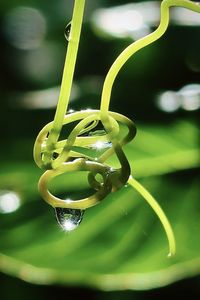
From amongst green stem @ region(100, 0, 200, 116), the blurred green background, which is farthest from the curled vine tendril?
the blurred green background

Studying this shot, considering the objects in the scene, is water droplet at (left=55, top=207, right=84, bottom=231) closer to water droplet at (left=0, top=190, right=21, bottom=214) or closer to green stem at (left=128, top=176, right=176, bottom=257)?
green stem at (left=128, top=176, right=176, bottom=257)

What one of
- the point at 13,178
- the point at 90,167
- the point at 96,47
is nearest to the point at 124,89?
the point at 96,47

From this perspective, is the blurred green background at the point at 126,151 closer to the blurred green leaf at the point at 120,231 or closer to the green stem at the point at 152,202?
the blurred green leaf at the point at 120,231

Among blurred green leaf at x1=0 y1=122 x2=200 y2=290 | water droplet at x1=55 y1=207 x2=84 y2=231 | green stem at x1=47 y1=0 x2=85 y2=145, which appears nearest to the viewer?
green stem at x1=47 y1=0 x2=85 y2=145

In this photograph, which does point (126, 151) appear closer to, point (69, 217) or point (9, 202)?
point (9, 202)

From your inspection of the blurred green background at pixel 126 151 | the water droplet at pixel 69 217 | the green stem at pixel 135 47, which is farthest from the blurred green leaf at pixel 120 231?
the green stem at pixel 135 47

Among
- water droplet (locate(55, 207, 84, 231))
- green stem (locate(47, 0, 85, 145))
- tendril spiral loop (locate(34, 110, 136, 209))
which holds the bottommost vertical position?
water droplet (locate(55, 207, 84, 231))

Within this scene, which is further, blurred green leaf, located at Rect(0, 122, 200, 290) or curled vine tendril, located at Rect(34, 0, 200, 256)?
blurred green leaf, located at Rect(0, 122, 200, 290)

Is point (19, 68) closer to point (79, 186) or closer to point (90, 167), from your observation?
point (79, 186)

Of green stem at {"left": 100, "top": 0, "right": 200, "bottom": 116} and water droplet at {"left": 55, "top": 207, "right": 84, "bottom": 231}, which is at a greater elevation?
green stem at {"left": 100, "top": 0, "right": 200, "bottom": 116}
